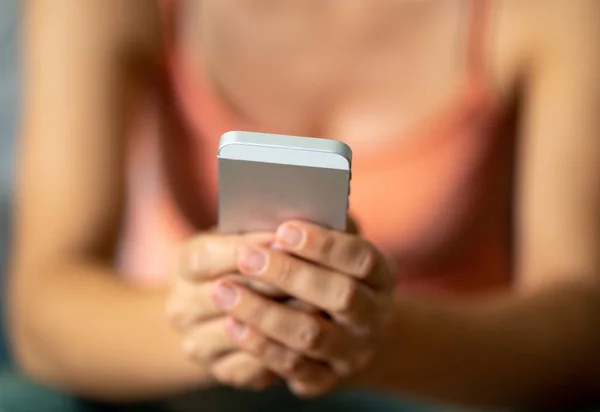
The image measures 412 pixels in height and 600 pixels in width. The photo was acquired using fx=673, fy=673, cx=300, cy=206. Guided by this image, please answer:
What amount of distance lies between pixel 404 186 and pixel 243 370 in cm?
23

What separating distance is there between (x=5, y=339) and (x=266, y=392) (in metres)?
0.25

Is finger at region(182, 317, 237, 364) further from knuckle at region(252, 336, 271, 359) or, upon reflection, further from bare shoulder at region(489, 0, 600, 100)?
bare shoulder at region(489, 0, 600, 100)

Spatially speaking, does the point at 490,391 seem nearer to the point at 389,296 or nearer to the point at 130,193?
the point at 389,296

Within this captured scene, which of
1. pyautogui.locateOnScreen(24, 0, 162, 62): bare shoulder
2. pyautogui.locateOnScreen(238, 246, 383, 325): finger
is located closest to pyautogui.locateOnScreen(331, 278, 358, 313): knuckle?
pyautogui.locateOnScreen(238, 246, 383, 325): finger

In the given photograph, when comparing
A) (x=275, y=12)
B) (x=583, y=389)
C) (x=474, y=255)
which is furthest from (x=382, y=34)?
(x=583, y=389)

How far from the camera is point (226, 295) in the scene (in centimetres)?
31

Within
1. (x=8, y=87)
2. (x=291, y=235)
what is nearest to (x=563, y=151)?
(x=291, y=235)

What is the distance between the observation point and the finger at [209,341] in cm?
33

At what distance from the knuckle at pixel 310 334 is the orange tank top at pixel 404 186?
0.65 feet

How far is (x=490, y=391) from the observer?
1.45ft

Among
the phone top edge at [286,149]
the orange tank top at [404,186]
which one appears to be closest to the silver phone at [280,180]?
the phone top edge at [286,149]

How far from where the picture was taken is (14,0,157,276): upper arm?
0.50 meters

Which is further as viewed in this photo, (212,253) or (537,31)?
(537,31)

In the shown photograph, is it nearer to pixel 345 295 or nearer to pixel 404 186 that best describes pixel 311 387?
pixel 345 295
